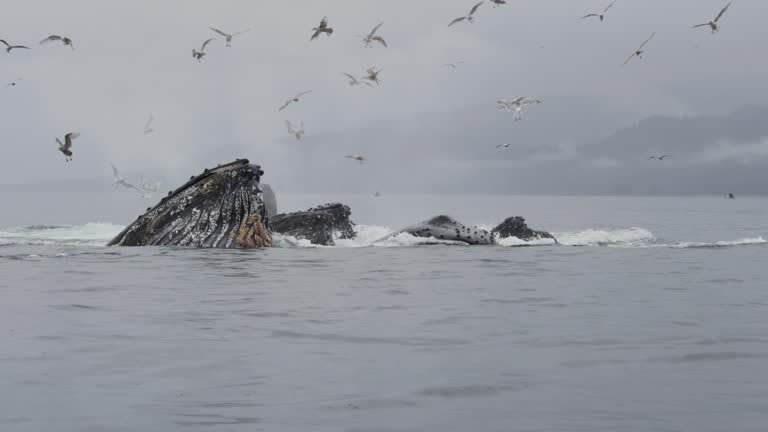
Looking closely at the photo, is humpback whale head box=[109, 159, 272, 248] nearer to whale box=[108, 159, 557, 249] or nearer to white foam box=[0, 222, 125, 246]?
whale box=[108, 159, 557, 249]

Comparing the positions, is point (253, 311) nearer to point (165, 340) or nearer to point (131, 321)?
point (131, 321)

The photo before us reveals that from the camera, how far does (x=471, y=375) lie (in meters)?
7.16

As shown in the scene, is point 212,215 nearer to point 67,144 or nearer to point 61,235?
point 67,144

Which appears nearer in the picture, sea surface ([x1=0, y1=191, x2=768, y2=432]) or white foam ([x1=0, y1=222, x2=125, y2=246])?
sea surface ([x1=0, y1=191, x2=768, y2=432])

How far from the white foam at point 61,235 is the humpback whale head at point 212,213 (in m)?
6.34

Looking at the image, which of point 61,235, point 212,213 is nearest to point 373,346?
point 212,213

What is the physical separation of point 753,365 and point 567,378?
1581mm

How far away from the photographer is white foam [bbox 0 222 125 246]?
76.8 feet

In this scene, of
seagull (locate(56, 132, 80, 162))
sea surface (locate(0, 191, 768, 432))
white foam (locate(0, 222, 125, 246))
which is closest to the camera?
sea surface (locate(0, 191, 768, 432))

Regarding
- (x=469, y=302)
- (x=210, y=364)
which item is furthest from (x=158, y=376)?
(x=469, y=302)

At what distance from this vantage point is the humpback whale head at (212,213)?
16.2 meters

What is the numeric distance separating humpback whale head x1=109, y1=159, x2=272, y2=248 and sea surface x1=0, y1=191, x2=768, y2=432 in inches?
23.4

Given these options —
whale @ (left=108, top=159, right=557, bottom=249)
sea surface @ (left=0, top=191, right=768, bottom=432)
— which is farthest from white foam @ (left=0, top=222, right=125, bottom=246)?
sea surface @ (left=0, top=191, right=768, bottom=432)

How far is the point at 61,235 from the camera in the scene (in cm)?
2633
